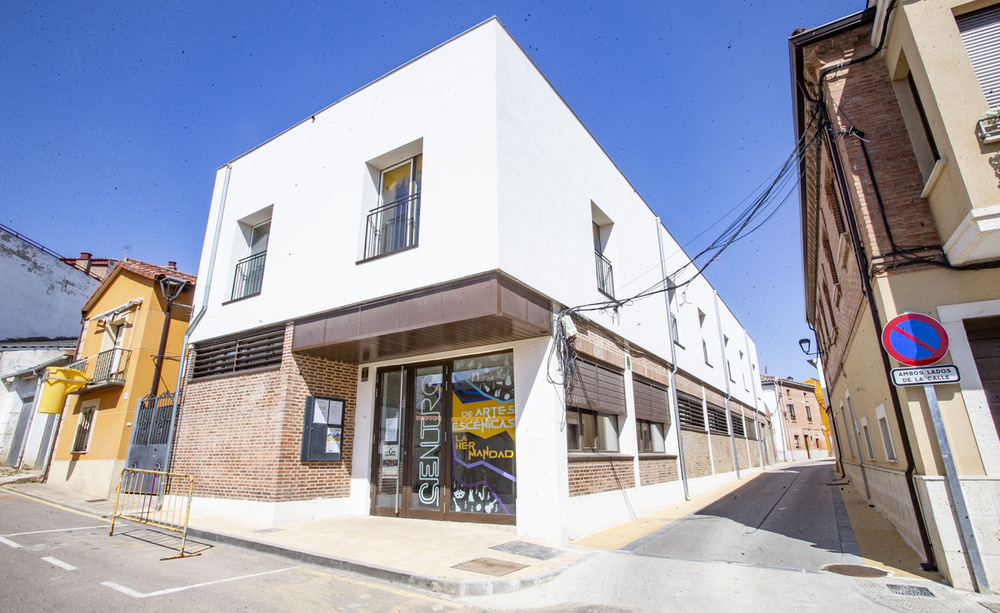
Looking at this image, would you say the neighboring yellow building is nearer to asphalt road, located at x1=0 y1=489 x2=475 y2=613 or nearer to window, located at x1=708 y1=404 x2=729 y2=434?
asphalt road, located at x1=0 y1=489 x2=475 y2=613

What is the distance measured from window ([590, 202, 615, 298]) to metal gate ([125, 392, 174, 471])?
411 inches

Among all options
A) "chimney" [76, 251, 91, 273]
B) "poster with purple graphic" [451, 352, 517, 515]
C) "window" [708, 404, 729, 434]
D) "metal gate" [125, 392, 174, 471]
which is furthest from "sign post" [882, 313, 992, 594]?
"chimney" [76, 251, 91, 273]

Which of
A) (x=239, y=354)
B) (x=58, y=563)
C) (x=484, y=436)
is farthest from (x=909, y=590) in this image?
(x=239, y=354)

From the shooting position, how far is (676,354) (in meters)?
15.2

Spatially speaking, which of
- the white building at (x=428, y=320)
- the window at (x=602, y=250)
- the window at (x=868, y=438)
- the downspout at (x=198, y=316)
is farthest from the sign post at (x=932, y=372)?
the downspout at (x=198, y=316)

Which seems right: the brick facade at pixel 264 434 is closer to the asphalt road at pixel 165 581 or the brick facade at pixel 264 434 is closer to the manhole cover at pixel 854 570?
the asphalt road at pixel 165 581

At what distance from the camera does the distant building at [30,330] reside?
1809cm

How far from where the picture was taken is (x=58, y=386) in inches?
575

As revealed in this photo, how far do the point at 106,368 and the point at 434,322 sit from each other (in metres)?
12.9

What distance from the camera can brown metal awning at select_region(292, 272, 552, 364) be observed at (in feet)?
23.2

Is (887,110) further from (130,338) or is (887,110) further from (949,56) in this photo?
(130,338)

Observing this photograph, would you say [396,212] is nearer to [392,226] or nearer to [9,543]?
[392,226]

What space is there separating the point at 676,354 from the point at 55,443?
68.3 feet

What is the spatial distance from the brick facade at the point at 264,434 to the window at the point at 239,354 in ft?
0.74
